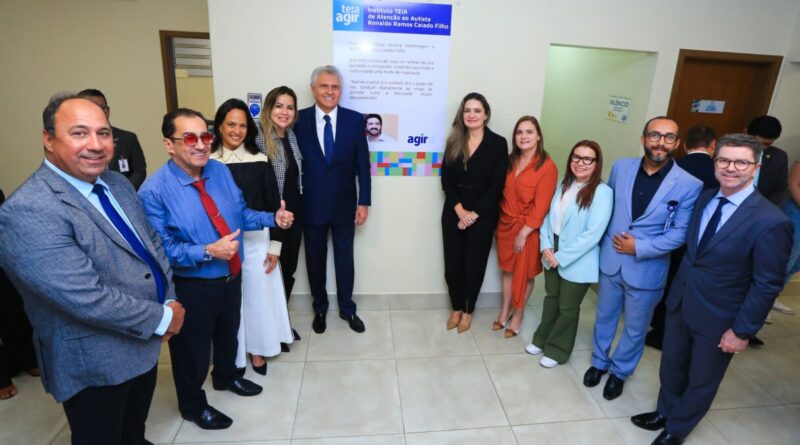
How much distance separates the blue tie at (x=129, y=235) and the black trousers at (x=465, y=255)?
201 cm

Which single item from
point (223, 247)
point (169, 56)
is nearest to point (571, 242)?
point (223, 247)

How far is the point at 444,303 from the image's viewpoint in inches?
146

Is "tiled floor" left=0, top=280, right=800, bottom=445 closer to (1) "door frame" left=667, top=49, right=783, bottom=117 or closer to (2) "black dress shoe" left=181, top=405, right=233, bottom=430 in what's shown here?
(2) "black dress shoe" left=181, top=405, right=233, bottom=430

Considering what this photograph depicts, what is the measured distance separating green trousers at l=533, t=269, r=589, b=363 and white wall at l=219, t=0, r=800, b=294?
2.50ft

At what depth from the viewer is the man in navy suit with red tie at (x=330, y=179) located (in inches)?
115

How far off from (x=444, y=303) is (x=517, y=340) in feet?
2.29

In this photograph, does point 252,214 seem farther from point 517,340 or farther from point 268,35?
point 517,340

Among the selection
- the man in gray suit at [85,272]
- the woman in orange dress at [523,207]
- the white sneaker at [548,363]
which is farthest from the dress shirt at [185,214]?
the white sneaker at [548,363]

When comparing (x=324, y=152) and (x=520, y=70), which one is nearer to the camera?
(x=324, y=152)

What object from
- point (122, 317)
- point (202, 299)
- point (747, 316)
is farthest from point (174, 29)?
point (747, 316)

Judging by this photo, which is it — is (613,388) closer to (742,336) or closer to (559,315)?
(559,315)

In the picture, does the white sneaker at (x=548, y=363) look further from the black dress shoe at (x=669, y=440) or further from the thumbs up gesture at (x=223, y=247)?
the thumbs up gesture at (x=223, y=247)

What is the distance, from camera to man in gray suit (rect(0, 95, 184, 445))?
1301 millimetres

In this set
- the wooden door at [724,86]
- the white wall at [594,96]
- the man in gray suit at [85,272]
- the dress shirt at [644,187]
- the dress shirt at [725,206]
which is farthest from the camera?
the white wall at [594,96]
